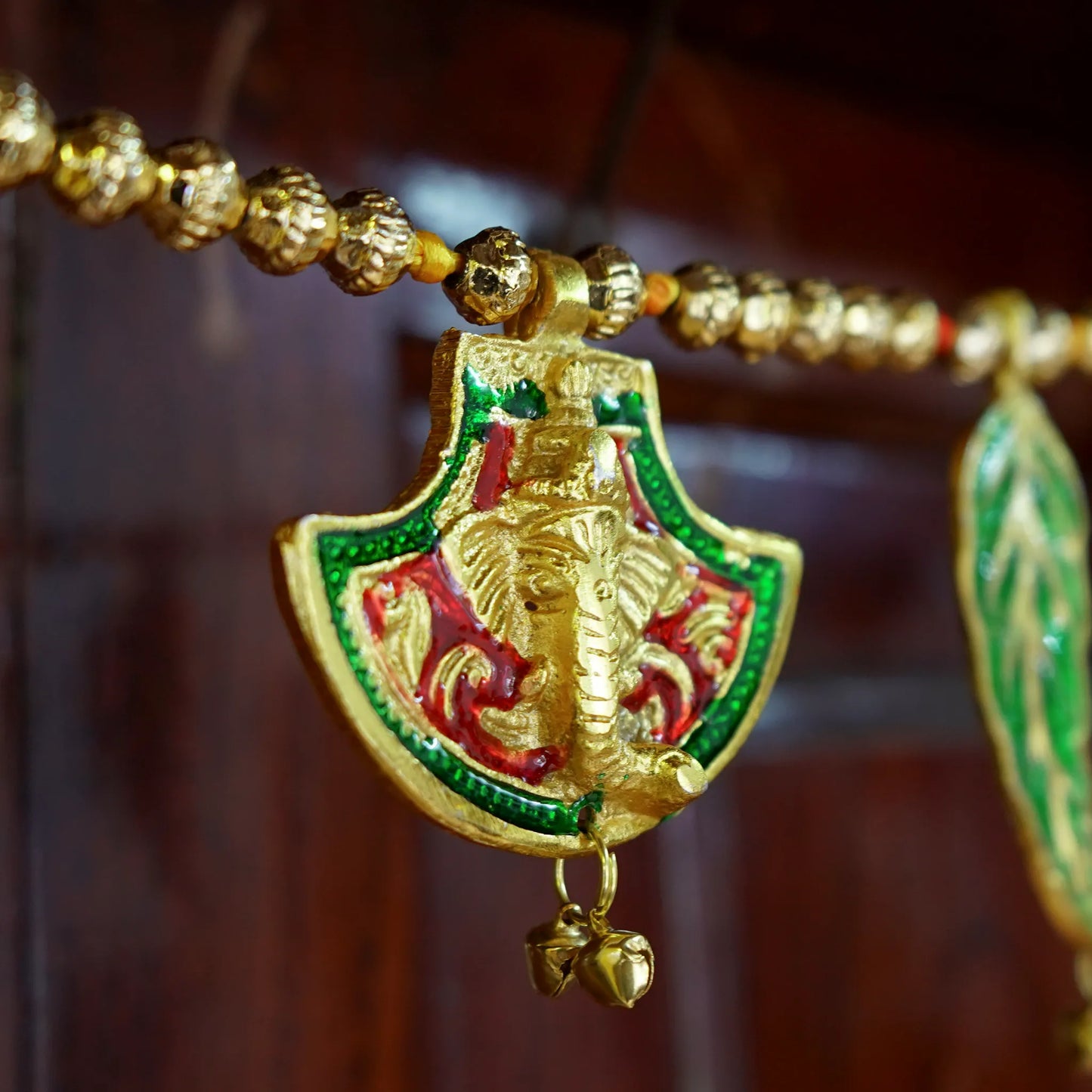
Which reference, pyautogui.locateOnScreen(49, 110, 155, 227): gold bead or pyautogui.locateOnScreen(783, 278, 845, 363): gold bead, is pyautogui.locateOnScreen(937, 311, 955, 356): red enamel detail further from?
pyautogui.locateOnScreen(49, 110, 155, 227): gold bead

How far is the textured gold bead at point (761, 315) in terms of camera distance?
41 cm

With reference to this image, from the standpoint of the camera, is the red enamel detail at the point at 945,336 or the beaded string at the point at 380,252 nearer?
the beaded string at the point at 380,252

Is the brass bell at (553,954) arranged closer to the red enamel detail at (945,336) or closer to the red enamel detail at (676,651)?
the red enamel detail at (676,651)

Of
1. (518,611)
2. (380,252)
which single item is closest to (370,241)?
(380,252)

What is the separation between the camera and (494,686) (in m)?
0.36

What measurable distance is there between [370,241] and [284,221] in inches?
0.9

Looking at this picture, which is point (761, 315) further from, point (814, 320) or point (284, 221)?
point (284, 221)

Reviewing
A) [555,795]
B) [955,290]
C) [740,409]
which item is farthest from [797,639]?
[555,795]

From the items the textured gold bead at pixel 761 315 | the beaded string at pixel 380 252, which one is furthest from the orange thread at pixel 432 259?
the textured gold bead at pixel 761 315

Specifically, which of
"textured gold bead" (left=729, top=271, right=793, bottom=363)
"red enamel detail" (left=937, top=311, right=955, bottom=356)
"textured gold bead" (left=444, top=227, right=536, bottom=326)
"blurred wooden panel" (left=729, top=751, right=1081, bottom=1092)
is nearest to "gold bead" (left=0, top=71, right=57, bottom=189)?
"textured gold bead" (left=444, top=227, right=536, bottom=326)

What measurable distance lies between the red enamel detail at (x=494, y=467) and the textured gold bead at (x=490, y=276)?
3cm

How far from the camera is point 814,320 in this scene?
1.42 feet

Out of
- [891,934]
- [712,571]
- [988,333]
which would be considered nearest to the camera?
[712,571]

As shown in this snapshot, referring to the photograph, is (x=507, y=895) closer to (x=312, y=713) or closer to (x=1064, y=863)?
(x=312, y=713)
